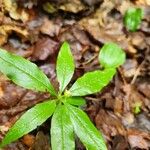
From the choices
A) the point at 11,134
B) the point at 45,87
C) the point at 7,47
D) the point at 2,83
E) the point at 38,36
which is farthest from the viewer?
the point at 38,36

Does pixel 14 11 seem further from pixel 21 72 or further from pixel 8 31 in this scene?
pixel 21 72

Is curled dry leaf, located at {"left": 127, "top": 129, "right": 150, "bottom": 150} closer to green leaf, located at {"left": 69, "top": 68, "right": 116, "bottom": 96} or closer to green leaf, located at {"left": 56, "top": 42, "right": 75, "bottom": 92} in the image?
green leaf, located at {"left": 69, "top": 68, "right": 116, "bottom": 96}

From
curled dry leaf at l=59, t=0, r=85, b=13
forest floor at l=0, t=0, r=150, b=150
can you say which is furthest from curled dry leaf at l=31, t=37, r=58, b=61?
curled dry leaf at l=59, t=0, r=85, b=13

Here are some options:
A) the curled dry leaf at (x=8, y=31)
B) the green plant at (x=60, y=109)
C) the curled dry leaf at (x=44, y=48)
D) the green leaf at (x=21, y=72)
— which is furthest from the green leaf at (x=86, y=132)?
the curled dry leaf at (x=8, y=31)

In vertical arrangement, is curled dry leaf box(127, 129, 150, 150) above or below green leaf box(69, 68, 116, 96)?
below

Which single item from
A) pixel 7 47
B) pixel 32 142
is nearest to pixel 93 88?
pixel 32 142

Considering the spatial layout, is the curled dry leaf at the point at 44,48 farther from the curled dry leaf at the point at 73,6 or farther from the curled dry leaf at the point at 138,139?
the curled dry leaf at the point at 138,139

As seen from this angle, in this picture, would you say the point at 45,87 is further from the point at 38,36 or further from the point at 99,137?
the point at 38,36
